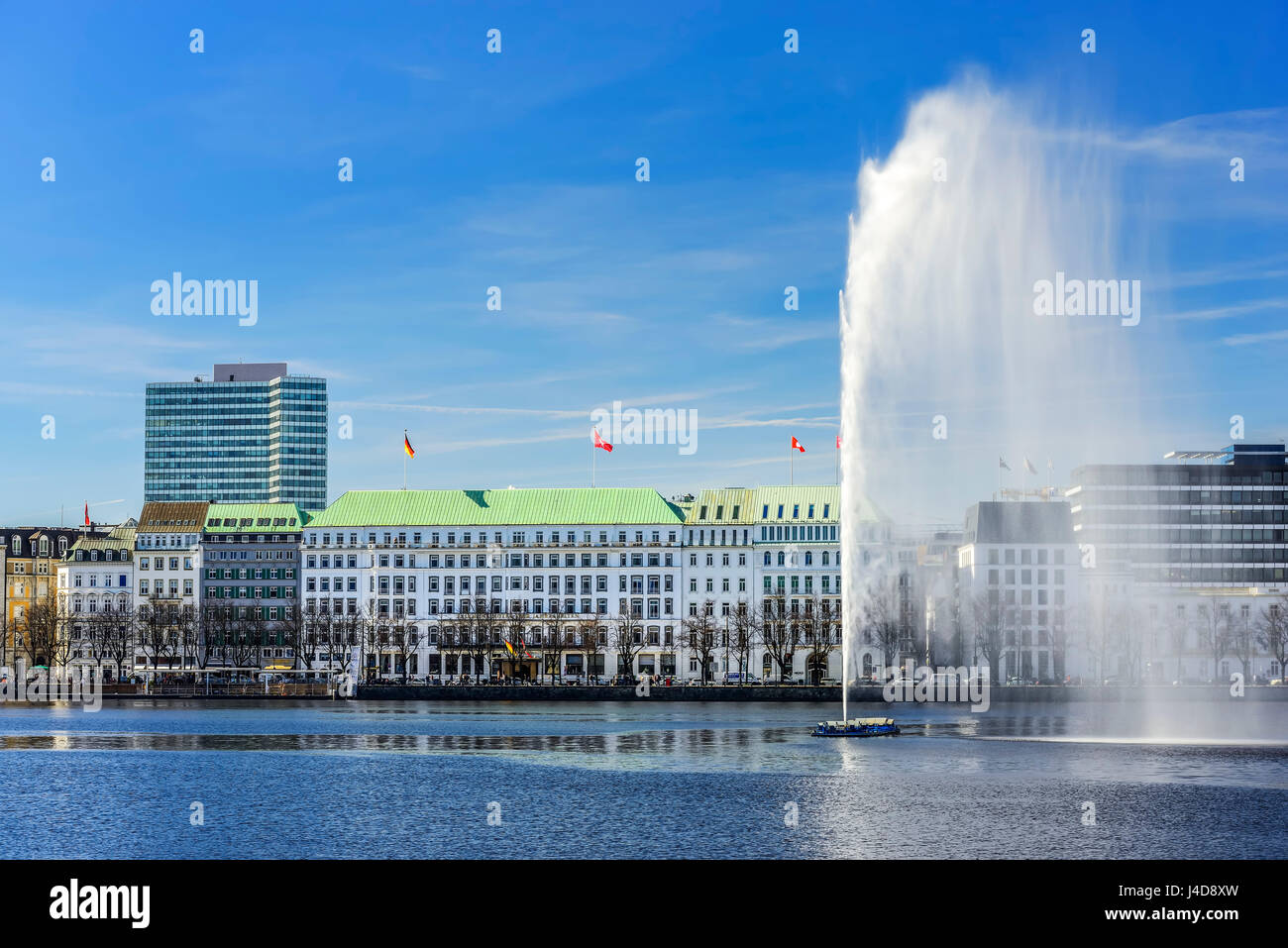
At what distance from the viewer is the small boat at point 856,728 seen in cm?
7725

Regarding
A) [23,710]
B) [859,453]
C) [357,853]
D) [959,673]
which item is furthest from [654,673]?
[357,853]

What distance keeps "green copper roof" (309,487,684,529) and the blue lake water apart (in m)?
56.2

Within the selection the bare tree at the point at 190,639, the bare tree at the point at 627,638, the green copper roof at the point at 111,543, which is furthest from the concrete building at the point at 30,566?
the bare tree at the point at 627,638

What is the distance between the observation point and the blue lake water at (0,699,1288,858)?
44906 millimetres

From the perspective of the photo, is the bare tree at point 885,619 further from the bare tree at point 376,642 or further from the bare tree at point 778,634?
the bare tree at point 376,642

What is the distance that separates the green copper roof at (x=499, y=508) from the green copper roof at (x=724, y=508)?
181 cm

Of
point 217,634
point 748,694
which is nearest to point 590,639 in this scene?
point 748,694

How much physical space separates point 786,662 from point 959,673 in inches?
574

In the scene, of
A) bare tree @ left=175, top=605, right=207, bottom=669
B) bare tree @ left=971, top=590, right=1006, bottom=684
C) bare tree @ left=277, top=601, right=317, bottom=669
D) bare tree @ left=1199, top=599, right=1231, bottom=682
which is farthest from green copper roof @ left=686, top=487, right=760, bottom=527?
bare tree @ left=175, top=605, right=207, bottom=669

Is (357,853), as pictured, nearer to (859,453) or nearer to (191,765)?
(191,765)

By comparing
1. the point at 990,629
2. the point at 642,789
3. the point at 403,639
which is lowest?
the point at 642,789

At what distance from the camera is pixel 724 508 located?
14625 centimetres

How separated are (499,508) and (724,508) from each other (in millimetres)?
21874

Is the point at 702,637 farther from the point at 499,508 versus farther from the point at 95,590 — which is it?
the point at 95,590
